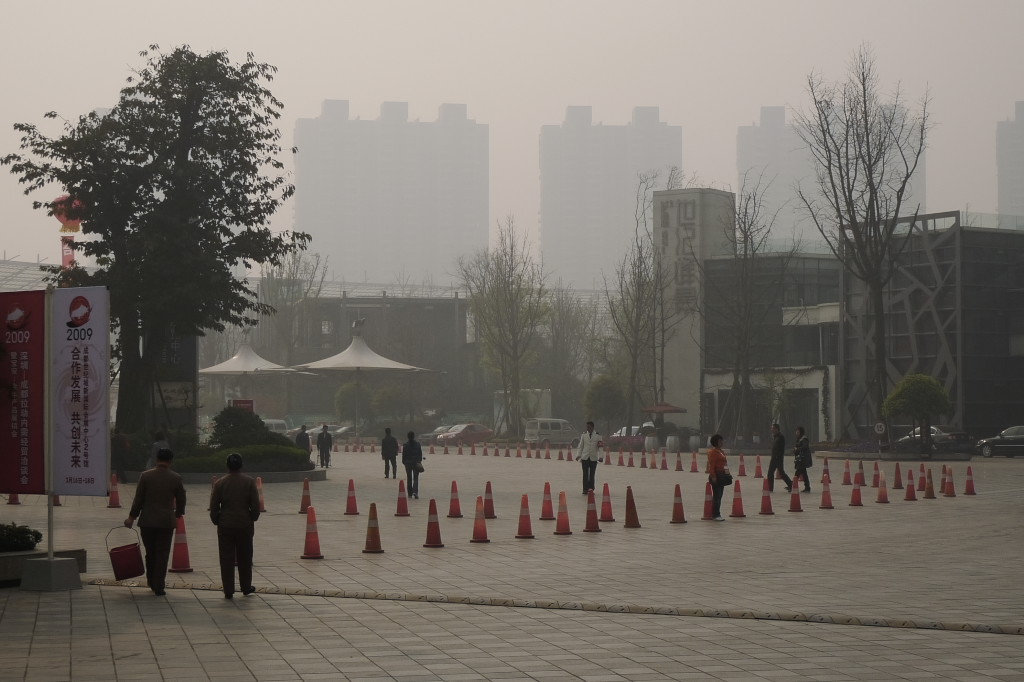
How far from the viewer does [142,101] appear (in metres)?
34.5

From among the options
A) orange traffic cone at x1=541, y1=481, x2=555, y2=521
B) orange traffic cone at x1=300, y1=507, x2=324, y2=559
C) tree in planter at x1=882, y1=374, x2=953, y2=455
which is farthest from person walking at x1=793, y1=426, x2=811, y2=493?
tree in planter at x1=882, y1=374, x2=953, y2=455

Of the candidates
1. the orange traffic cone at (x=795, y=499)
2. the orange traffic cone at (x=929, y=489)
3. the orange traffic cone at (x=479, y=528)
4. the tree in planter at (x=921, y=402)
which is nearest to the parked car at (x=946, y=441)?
the tree in planter at (x=921, y=402)

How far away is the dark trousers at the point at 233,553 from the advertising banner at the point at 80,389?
51.6 inches

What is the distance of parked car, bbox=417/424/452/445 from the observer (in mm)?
66000

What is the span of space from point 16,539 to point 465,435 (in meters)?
52.7

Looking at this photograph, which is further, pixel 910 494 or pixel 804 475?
pixel 804 475

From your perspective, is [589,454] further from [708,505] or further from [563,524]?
[563,524]

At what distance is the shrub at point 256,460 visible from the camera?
31.7m

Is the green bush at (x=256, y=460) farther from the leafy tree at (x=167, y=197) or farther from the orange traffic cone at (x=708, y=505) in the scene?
the orange traffic cone at (x=708, y=505)

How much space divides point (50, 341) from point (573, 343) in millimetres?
84988

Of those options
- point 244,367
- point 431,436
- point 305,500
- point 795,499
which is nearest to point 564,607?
point 795,499

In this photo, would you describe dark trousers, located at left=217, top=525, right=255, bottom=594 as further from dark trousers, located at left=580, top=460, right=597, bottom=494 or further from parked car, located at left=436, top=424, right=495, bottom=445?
parked car, located at left=436, top=424, right=495, bottom=445

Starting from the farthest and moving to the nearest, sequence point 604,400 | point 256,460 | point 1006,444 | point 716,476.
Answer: point 604,400
point 1006,444
point 256,460
point 716,476

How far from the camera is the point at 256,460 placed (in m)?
Answer: 32.6
